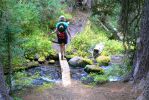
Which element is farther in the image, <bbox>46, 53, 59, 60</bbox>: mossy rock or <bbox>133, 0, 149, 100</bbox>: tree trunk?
<bbox>46, 53, 59, 60</bbox>: mossy rock

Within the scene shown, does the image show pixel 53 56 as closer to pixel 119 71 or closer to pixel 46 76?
pixel 46 76

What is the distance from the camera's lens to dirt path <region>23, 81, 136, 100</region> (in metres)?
9.57

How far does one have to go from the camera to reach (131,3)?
11336mm

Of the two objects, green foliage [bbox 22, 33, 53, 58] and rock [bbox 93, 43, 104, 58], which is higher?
green foliage [bbox 22, 33, 53, 58]

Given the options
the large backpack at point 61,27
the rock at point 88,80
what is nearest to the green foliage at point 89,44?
the large backpack at point 61,27

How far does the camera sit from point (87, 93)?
10.1 m

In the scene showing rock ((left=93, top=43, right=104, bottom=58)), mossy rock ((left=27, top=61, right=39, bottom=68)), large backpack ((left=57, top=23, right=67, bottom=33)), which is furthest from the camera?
rock ((left=93, top=43, right=104, bottom=58))

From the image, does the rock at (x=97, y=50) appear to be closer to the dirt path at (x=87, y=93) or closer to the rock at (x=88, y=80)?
the rock at (x=88, y=80)

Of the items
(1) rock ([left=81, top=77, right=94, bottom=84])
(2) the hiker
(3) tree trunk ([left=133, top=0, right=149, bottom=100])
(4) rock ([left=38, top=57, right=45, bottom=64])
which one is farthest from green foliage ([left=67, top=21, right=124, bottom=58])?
(3) tree trunk ([left=133, top=0, right=149, bottom=100])

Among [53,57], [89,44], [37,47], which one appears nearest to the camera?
[53,57]

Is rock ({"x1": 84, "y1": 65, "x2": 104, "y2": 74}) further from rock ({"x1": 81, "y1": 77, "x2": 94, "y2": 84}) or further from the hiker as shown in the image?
the hiker

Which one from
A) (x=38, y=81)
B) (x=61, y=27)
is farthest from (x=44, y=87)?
(x=61, y=27)

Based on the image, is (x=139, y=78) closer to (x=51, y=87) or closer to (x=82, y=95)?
(x=82, y=95)

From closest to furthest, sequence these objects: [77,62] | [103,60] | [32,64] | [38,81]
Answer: [38,81]
[32,64]
[77,62]
[103,60]
